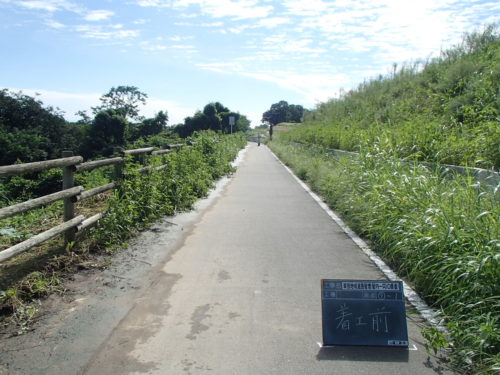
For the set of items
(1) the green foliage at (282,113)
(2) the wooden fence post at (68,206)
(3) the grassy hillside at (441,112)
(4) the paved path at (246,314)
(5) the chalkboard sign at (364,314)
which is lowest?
(4) the paved path at (246,314)

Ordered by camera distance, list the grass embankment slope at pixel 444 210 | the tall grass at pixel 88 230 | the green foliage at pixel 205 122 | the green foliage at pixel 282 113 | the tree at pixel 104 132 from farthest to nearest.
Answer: the green foliage at pixel 282 113 < the green foliage at pixel 205 122 < the tree at pixel 104 132 < the tall grass at pixel 88 230 < the grass embankment slope at pixel 444 210

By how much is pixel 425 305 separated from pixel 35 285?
156 inches

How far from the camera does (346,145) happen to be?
16172 mm

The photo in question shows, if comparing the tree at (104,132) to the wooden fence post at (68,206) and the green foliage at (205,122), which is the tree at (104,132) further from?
the wooden fence post at (68,206)

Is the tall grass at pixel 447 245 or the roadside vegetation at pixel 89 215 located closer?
the tall grass at pixel 447 245

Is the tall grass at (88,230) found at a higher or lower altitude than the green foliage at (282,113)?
lower

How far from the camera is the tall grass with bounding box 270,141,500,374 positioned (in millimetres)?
3359

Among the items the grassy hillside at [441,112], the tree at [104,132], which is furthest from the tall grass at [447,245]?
the tree at [104,132]

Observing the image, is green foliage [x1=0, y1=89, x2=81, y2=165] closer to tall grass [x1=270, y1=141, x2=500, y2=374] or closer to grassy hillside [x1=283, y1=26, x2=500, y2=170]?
grassy hillside [x1=283, y1=26, x2=500, y2=170]

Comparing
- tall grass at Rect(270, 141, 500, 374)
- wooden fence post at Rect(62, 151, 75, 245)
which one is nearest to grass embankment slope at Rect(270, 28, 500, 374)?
tall grass at Rect(270, 141, 500, 374)

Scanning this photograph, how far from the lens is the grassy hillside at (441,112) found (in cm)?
852

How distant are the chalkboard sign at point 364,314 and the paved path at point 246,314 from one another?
10 centimetres

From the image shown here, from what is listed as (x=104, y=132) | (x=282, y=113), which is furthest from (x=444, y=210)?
(x=282, y=113)

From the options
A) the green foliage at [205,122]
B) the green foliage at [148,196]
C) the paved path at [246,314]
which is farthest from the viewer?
the green foliage at [205,122]
